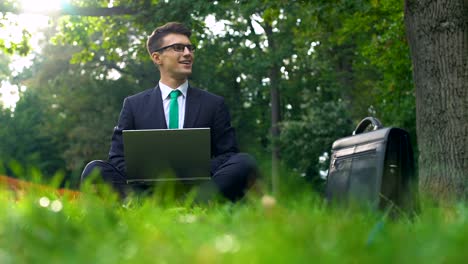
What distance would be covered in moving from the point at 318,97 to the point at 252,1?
2650cm

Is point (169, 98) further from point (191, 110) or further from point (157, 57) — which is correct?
point (157, 57)

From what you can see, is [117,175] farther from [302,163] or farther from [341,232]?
[302,163]

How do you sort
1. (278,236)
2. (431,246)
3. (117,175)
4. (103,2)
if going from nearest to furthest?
(431,246) < (278,236) < (117,175) < (103,2)

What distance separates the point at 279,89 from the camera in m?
41.6

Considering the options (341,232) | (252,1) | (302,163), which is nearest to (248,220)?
(341,232)

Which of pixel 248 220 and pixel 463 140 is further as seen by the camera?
pixel 463 140

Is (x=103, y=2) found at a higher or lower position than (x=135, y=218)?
higher

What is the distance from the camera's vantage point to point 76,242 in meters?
2.03

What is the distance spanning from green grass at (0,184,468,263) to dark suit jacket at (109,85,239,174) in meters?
4.20

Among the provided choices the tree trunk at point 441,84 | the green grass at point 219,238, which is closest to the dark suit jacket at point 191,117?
the tree trunk at point 441,84

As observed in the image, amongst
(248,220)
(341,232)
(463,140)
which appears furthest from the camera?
(463,140)

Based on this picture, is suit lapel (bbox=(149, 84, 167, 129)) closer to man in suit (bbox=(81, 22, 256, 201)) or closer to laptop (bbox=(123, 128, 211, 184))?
man in suit (bbox=(81, 22, 256, 201))

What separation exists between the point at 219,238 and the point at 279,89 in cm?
3969

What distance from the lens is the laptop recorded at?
246 inches
